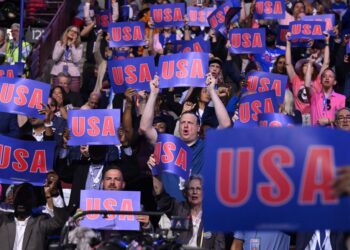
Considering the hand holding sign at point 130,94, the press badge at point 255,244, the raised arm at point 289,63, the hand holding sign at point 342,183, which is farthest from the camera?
the raised arm at point 289,63

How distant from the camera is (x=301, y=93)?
16906 millimetres

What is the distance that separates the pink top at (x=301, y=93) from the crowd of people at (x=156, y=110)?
0.02 meters

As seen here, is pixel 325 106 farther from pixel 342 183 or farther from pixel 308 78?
pixel 342 183

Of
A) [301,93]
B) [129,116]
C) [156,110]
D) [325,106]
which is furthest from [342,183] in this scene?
[301,93]

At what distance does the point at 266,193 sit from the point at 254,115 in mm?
7212

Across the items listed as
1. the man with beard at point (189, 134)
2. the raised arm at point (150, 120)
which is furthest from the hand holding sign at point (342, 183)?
the raised arm at point (150, 120)

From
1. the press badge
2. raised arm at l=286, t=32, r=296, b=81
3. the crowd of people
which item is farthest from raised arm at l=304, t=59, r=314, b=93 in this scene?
the press badge

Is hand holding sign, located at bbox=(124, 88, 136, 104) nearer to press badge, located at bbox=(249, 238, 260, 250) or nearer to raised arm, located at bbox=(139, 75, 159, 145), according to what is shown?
raised arm, located at bbox=(139, 75, 159, 145)

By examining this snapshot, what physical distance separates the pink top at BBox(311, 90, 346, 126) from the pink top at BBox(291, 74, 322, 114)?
27cm

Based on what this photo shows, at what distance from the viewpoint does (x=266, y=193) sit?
738cm

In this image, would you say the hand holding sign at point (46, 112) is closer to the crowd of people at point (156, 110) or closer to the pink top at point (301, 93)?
the crowd of people at point (156, 110)

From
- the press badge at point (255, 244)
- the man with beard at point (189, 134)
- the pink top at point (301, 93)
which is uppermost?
the pink top at point (301, 93)

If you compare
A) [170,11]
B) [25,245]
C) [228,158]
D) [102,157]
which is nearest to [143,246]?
[228,158]

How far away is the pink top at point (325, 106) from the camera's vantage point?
52.1ft
